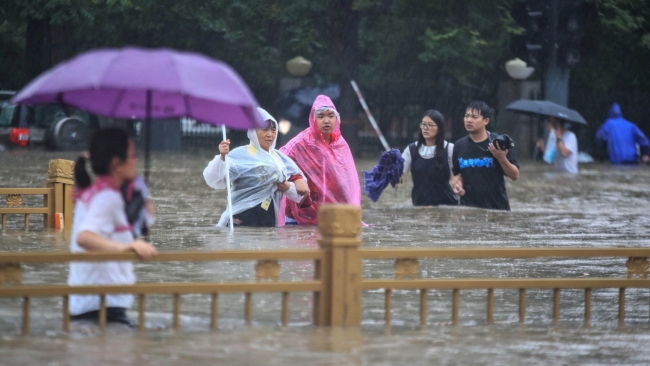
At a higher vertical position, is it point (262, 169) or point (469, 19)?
point (469, 19)

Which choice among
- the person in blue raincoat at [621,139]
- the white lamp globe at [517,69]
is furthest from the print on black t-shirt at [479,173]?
the white lamp globe at [517,69]

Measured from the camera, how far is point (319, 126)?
12820 mm

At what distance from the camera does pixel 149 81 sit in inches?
254

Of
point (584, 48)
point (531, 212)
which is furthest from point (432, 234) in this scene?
point (584, 48)

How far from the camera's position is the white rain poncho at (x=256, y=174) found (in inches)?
485

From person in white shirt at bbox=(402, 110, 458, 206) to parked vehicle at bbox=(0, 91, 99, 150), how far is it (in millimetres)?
19074

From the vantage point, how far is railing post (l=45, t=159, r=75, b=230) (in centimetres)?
1258

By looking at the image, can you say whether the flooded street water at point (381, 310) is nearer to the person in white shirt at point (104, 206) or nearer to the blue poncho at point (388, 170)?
the person in white shirt at point (104, 206)

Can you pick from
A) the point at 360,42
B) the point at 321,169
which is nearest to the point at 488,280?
the point at 321,169

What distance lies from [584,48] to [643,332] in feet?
32.6

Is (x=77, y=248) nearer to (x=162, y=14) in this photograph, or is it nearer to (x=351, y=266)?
(x=351, y=266)

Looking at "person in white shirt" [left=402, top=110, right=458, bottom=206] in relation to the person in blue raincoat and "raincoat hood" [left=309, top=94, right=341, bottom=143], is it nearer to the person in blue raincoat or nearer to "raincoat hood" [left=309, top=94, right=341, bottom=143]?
"raincoat hood" [left=309, top=94, right=341, bottom=143]

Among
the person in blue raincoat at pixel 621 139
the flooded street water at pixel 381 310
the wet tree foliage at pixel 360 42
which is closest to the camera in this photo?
the flooded street water at pixel 381 310

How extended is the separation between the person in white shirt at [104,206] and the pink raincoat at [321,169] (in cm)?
631
